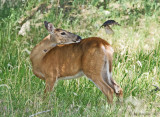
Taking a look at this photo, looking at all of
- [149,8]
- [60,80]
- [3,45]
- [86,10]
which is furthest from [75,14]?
[60,80]

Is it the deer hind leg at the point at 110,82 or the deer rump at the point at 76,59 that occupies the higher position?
the deer rump at the point at 76,59

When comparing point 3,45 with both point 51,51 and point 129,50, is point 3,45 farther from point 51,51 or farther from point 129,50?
point 129,50

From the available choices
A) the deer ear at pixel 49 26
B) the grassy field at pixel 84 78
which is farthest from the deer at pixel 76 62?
the grassy field at pixel 84 78

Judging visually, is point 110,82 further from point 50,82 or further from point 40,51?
point 40,51

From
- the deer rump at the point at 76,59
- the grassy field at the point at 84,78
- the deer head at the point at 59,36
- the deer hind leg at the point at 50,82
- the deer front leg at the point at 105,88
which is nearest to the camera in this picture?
the grassy field at the point at 84,78

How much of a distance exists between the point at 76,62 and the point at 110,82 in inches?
24.2

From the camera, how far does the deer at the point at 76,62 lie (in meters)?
5.57

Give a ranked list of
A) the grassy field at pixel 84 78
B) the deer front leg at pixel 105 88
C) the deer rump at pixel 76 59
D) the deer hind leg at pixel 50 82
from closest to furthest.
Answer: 1. the grassy field at pixel 84 78
2. the deer front leg at pixel 105 88
3. the deer rump at pixel 76 59
4. the deer hind leg at pixel 50 82

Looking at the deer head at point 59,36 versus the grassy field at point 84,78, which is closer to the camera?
the grassy field at point 84,78

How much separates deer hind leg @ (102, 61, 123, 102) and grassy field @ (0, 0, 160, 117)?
0.17 metres

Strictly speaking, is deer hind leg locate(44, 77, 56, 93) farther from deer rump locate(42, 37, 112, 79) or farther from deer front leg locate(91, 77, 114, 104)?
deer front leg locate(91, 77, 114, 104)

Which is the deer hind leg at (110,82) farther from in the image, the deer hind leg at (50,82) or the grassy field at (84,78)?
the deer hind leg at (50,82)

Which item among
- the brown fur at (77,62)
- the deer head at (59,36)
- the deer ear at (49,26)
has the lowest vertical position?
the brown fur at (77,62)

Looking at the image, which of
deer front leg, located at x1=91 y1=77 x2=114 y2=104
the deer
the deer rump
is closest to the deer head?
the deer
